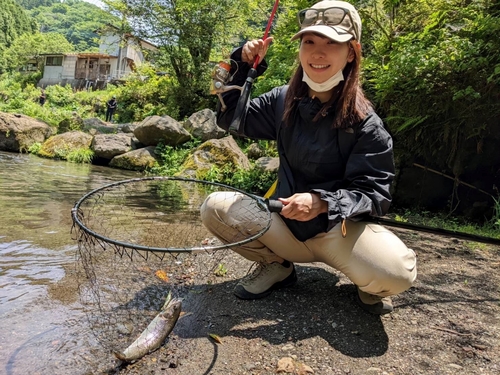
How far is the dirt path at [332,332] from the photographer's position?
6.44 ft

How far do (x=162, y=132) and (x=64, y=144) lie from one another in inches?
166

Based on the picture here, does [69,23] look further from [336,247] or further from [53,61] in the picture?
[336,247]

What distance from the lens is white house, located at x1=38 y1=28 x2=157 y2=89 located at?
147 feet

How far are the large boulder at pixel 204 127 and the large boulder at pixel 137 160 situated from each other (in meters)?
1.86

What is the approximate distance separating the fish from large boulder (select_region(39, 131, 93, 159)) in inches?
562

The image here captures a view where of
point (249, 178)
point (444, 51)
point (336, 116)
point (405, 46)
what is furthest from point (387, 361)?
point (249, 178)

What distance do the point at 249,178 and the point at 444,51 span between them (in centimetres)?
571

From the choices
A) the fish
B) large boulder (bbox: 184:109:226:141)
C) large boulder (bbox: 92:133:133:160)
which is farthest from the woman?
large boulder (bbox: 92:133:133:160)

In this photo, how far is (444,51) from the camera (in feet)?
19.4

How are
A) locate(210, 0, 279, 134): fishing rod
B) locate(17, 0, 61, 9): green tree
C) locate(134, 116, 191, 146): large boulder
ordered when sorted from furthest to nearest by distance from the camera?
locate(17, 0, 61, 9): green tree < locate(134, 116, 191, 146): large boulder < locate(210, 0, 279, 134): fishing rod

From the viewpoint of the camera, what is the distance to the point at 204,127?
48.2 feet

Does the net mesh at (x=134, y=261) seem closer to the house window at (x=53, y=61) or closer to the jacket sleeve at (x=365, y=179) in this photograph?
the jacket sleeve at (x=365, y=179)

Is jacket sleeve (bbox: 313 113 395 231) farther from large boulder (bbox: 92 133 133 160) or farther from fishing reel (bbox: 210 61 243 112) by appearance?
large boulder (bbox: 92 133 133 160)

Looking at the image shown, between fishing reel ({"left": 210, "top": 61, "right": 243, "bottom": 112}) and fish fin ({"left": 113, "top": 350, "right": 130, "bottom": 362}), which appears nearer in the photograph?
fish fin ({"left": 113, "top": 350, "right": 130, "bottom": 362})
